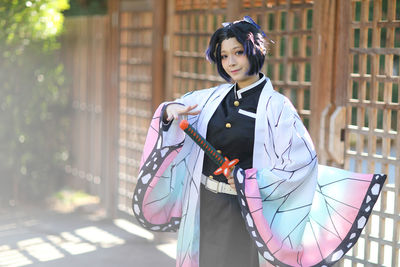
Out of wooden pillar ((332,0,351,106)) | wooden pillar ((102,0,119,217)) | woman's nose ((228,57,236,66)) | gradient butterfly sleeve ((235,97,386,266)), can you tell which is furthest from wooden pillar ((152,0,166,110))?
gradient butterfly sleeve ((235,97,386,266))

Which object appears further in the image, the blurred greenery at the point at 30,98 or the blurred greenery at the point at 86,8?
the blurred greenery at the point at 86,8

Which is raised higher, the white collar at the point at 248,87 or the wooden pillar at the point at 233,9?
the wooden pillar at the point at 233,9

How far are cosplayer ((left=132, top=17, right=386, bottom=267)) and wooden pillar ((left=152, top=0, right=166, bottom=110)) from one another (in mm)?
2442

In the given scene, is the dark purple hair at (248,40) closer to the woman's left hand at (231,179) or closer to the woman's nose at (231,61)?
the woman's nose at (231,61)

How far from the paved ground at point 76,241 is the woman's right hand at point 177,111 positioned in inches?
89.1

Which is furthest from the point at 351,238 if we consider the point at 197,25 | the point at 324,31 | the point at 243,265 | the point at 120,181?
the point at 120,181

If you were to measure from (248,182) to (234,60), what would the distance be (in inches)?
22.3

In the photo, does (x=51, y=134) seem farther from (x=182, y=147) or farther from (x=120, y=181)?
(x=182, y=147)

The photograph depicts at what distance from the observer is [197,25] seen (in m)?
5.12

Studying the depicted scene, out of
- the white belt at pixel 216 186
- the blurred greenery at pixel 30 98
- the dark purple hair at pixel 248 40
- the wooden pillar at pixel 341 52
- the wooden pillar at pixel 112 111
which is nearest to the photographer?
the dark purple hair at pixel 248 40

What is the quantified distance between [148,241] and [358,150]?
2.33 metres

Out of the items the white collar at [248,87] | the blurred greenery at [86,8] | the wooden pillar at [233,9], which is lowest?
the white collar at [248,87]

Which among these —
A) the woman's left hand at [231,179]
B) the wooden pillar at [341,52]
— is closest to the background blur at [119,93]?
the wooden pillar at [341,52]

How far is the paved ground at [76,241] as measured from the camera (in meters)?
4.83
